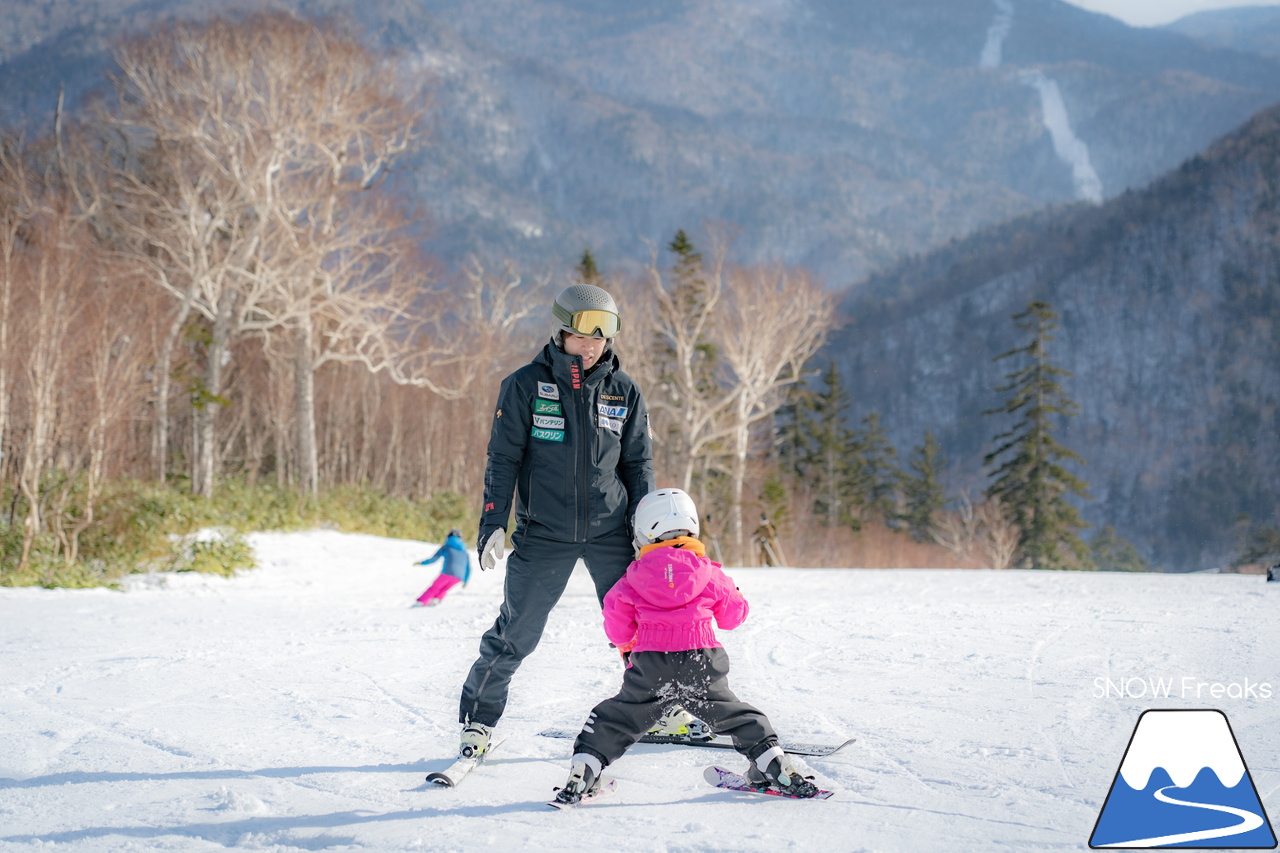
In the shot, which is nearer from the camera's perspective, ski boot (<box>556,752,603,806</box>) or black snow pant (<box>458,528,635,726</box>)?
ski boot (<box>556,752,603,806</box>)

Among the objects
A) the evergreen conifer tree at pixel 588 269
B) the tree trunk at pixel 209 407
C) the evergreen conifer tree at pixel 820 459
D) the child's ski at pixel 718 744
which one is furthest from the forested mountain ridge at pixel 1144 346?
the child's ski at pixel 718 744

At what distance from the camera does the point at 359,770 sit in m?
3.54

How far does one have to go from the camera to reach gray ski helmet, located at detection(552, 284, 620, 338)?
3.49 metres

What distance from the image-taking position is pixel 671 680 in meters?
3.10

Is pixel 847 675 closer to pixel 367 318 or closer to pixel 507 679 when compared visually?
pixel 507 679

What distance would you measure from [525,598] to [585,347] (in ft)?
3.50

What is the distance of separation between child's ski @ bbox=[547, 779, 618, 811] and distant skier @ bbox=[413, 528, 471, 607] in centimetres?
624

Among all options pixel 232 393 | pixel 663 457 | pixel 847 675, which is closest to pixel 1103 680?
pixel 847 675

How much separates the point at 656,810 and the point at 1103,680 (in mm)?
3163

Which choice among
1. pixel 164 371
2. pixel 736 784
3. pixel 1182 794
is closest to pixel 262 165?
pixel 164 371

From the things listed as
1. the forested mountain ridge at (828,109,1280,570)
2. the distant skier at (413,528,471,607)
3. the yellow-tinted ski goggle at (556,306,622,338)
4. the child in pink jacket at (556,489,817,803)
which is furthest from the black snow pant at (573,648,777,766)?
the forested mountain ridge at (828,109,1280,570)

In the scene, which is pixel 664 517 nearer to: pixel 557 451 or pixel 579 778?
pixel 557 451

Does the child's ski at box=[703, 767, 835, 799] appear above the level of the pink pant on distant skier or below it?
above

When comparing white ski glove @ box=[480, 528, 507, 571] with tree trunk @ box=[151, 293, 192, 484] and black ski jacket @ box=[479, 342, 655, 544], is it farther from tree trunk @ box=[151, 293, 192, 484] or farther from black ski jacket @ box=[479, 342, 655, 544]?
tree trunk @ box=[151, 293, 192, 484]
